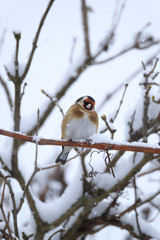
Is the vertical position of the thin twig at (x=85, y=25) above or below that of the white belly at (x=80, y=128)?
above

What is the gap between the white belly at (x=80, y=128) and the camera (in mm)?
3357

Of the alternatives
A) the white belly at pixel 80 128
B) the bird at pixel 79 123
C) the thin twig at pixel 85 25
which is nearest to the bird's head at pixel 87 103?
the bird at pixel 79 123

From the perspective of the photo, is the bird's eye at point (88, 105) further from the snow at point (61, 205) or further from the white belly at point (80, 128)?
the snow at point (61, 205)

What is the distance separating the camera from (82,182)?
3559mm

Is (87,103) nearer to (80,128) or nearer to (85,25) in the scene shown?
(80,128)

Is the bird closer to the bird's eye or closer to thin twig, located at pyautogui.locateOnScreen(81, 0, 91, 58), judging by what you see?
the bird's eye

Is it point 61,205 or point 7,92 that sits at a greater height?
point 7,92

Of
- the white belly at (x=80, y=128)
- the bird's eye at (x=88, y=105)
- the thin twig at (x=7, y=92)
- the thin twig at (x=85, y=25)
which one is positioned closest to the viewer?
the white belly at (x=80, y=128)

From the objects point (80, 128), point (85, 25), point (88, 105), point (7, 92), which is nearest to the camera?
point (80, 128)

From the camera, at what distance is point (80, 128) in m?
3.36

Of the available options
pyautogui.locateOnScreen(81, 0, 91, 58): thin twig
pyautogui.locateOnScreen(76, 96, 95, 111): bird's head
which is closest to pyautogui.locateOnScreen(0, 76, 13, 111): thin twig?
pyautogui.locateOnScreen(76, 96, 95, 111): bird's head

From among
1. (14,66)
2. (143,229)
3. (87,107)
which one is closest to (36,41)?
(14,66)

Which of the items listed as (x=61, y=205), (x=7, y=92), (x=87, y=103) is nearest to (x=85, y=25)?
(x=87, y=103)

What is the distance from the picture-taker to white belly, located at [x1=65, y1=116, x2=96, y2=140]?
336 centimetres
